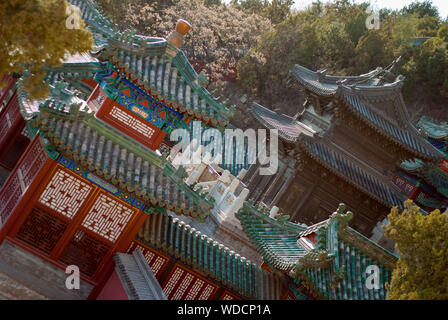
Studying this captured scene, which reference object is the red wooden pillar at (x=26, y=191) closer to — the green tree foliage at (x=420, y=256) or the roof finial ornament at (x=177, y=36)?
the roof finial ornament at (x=177, y=36)

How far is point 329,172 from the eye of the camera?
22656mm

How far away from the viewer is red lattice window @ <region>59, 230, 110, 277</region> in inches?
425

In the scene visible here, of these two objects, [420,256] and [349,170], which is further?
[349,170]

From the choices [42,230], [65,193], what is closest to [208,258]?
[65,193]

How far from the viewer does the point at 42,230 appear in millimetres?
10547

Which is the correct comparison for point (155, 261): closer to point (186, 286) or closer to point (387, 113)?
point (186, 286)

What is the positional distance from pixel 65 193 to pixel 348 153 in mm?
15187

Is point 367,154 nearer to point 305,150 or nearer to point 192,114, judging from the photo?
point 305,150

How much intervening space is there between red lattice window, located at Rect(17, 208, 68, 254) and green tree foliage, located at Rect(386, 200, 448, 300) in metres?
6.64

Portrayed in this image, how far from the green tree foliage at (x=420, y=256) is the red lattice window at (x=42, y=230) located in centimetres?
664

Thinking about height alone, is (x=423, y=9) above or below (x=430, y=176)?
above

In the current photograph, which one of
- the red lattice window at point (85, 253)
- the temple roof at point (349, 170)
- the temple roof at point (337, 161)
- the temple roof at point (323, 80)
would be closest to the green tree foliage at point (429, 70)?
the temple roof at point (323, 80)

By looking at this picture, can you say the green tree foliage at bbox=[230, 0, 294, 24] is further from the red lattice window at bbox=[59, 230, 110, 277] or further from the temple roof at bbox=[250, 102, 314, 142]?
the red lattice window at bbox=[59, 230, 110, 277]

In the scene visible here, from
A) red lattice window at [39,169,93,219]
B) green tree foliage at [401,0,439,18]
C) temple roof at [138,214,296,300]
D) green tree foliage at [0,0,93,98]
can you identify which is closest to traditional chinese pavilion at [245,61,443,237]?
temple roof at [138,214,296,300]
